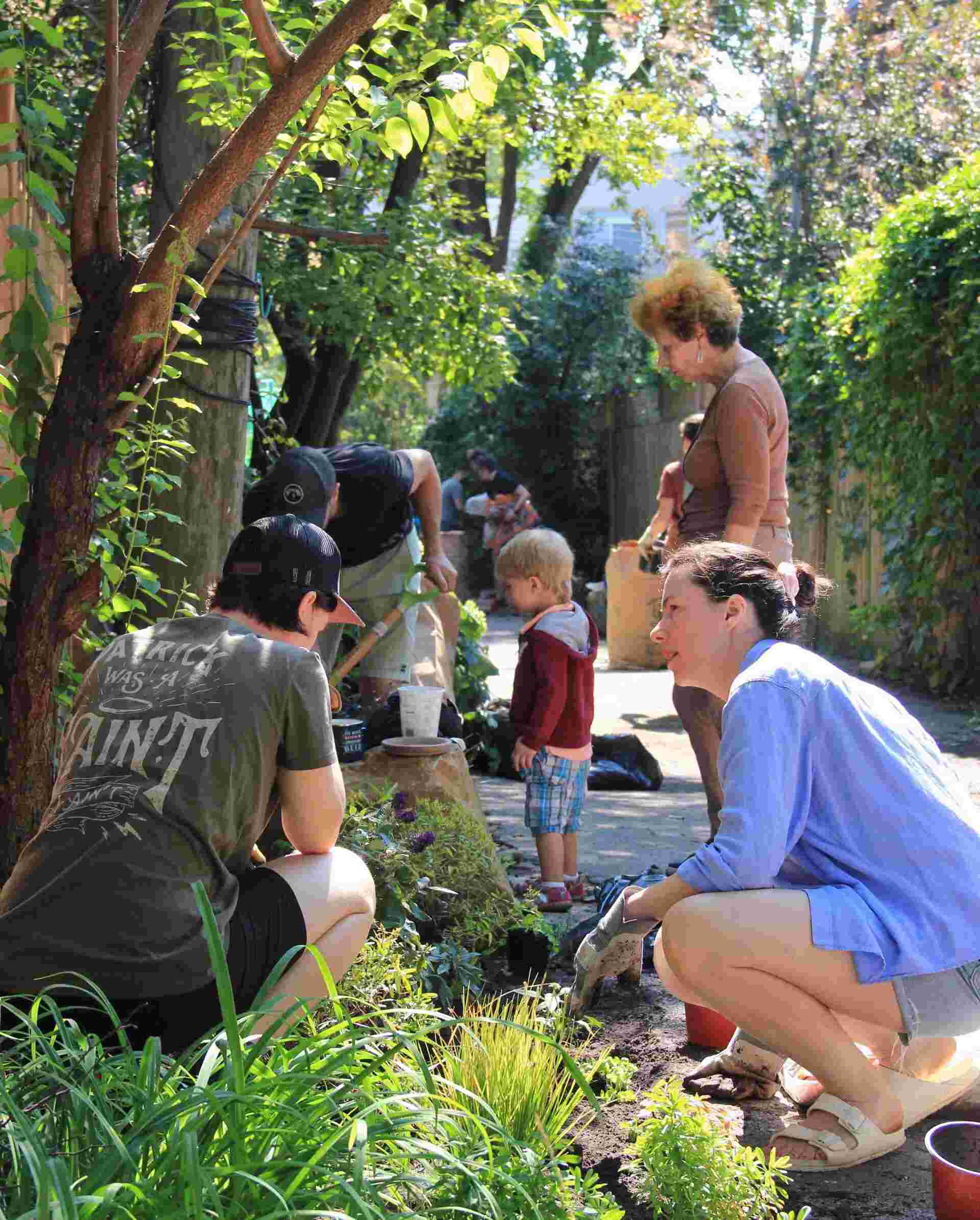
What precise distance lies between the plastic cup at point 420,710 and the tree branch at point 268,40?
236 cm

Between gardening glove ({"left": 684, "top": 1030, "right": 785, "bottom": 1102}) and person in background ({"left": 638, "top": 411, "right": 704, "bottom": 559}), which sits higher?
person in background ({"left": 638, "top": 411, "right": 704, "bottom": 559})

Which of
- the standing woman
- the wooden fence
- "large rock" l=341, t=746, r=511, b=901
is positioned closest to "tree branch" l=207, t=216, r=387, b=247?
the wooden fence

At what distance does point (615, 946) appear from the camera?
2.76 metres

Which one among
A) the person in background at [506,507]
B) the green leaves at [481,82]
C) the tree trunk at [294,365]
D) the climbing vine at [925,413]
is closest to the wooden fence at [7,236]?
the green leaves at [481,82]

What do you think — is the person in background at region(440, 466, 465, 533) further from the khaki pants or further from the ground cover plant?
the ground cover plant

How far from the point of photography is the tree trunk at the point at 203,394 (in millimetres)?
4266

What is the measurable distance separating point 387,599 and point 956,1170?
378 cm

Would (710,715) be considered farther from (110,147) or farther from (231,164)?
(110,147)

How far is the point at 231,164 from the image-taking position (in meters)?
2.88

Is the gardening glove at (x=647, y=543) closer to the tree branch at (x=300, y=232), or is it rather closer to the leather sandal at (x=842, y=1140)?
the tree branch at (x=300, y=232)

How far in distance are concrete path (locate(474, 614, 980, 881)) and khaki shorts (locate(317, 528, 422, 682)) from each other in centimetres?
82

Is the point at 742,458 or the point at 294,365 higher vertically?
the point at 294,365

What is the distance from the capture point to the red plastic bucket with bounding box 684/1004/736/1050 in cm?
318

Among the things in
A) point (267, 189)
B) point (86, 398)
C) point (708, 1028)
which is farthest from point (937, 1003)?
point (267, 189)
